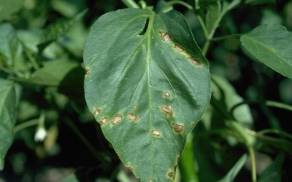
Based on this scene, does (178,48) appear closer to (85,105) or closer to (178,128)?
(178,128)

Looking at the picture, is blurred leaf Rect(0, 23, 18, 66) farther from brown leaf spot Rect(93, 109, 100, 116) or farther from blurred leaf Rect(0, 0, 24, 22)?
brown leaf spot Rect(93, 109, 100, 116)

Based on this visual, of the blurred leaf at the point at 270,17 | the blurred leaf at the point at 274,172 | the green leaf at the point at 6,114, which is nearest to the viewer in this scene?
the green leaf at the point at 6,114

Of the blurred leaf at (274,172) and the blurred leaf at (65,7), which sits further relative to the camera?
the blurred leaf at (65,7)

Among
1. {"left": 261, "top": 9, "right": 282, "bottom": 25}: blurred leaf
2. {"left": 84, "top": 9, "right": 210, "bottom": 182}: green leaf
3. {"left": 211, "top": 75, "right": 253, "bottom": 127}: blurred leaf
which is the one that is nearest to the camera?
{"left": 84, "top": 9, "right": 210, "bottom": 182}: green leaf

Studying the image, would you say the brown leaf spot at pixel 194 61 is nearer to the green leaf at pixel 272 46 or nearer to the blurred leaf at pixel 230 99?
the green leaf at pixel 272 46

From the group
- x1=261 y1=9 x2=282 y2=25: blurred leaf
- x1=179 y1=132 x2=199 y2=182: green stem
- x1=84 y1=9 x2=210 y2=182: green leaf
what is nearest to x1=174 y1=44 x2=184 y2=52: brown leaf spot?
x1=84 y1=9 x2=210 y2=182: green leaf

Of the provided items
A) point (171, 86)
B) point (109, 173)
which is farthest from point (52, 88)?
point (171, 86)

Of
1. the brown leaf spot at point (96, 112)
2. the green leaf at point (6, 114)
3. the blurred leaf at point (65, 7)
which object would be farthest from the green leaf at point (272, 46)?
the blurred leaf at point (65, 7)

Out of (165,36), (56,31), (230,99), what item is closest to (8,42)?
(56,31)
